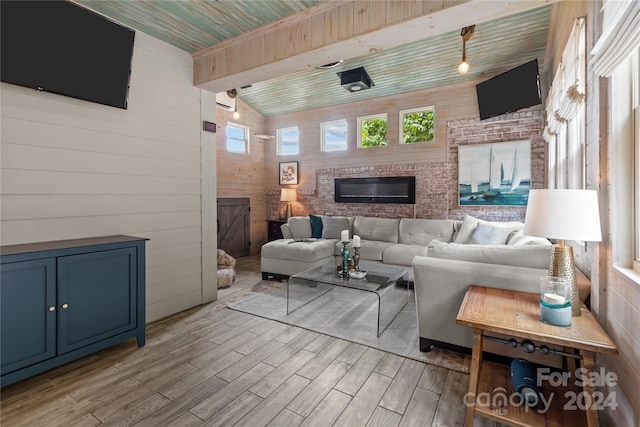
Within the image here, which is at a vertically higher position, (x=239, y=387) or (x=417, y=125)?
(x=417, y=125)

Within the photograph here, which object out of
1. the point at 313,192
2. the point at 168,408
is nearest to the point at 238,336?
the point at 168,408

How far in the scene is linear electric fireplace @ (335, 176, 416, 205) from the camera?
17.3ft

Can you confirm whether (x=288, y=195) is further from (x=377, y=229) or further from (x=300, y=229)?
(x=377, y=229)

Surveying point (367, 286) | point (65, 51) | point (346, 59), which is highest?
point (346, 59)

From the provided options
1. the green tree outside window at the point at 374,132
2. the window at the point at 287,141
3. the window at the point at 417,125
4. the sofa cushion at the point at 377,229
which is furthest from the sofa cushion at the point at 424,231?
the window at the point at 287,141

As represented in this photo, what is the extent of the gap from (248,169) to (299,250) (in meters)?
3.07

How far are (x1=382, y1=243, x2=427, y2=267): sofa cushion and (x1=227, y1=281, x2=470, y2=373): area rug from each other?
41 centimetres

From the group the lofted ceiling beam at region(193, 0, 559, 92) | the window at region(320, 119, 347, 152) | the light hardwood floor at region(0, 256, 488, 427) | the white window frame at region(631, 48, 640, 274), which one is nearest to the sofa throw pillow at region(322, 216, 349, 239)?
the window at region(320, 119, 347, 152)

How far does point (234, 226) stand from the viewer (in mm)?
6082

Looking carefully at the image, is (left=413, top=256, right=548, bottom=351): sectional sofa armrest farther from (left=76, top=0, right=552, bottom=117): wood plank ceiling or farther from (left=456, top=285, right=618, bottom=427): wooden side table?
(left=76, top=0, right=552, bottom=117): wood plank ceiling

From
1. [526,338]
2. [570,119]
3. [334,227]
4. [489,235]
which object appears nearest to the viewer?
[526,338]

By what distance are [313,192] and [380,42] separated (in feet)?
13.8

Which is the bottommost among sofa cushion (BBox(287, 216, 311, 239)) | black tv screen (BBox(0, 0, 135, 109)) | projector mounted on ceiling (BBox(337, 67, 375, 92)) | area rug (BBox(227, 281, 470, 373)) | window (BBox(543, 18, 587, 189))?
area rug (BBox(227, 281, 470, 373))

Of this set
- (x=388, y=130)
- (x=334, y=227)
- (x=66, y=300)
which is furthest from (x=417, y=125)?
(x=66, y=300)
